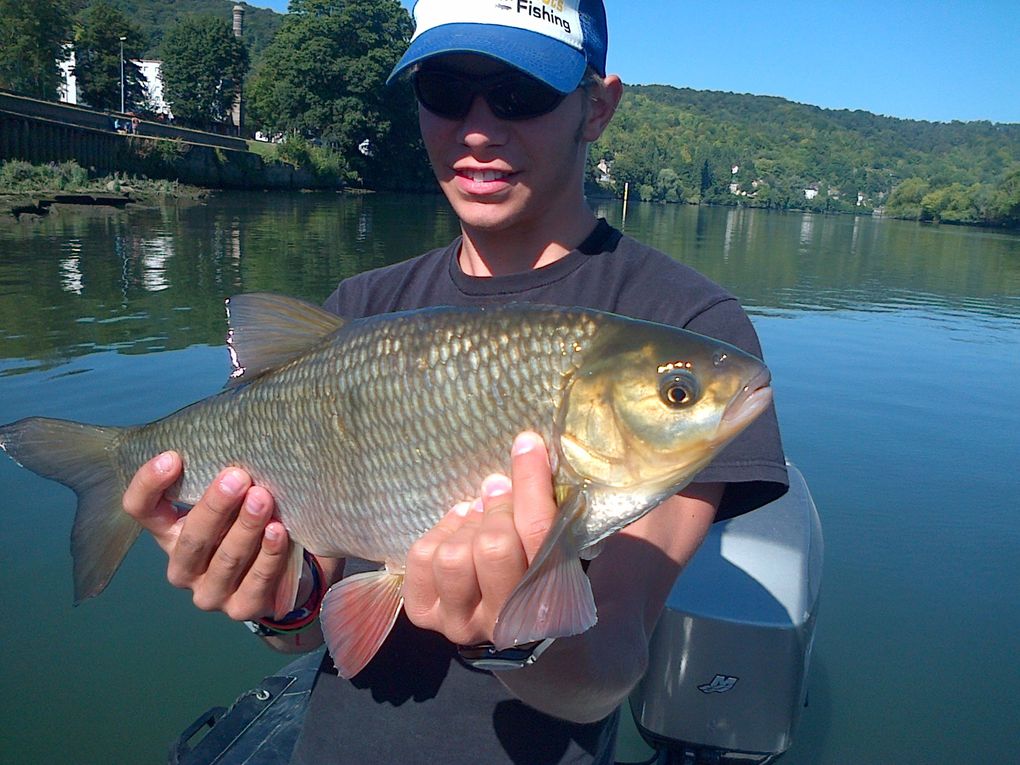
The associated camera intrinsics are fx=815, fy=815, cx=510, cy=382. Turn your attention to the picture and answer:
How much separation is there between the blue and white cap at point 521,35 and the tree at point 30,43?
65681 millimetres

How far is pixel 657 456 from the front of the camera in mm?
1517

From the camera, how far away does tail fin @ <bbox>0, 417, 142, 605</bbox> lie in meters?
2.17

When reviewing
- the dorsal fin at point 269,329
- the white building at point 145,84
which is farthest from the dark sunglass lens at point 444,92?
the white building at point 145,84

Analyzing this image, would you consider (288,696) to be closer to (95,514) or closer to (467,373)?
(95,514)

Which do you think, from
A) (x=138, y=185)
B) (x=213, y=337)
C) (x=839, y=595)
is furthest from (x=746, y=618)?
(x=138, y=185)

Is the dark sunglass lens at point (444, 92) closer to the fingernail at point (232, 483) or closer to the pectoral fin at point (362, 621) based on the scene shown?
the fingernail at point (232, 483)

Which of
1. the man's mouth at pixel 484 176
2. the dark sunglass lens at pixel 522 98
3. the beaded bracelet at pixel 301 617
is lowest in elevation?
the beaded bracelet at pixel 301 617

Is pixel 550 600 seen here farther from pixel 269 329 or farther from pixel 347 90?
pixel 347 90

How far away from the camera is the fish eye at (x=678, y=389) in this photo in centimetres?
154

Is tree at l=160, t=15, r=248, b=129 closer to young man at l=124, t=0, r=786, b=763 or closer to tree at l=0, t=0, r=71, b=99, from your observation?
tree at l=0, t=0, r=71, b=99

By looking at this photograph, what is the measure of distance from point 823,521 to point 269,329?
5431 millimetres

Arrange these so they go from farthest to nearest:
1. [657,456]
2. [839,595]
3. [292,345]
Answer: [839,595] → [292,345] → [657,456]

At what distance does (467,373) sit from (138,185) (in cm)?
3918

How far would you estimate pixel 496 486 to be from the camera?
1.51 metres
